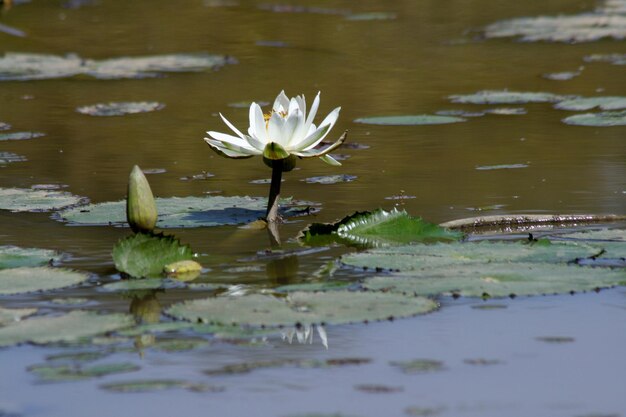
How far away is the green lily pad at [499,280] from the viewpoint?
2996mm

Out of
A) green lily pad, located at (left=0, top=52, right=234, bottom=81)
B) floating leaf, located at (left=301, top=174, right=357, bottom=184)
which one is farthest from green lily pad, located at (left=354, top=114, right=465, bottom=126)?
green lily pad, located at (left=0, top=52, right=234, bottom=81)

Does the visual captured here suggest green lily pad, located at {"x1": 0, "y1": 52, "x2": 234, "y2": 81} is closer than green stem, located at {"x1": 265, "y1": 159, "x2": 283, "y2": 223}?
No

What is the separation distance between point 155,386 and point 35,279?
95cm

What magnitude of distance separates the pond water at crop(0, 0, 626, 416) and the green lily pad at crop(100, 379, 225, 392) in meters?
0.01

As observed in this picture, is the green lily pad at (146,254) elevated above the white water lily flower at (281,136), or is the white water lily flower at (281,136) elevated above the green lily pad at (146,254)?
the white water lily flower at (281,136)

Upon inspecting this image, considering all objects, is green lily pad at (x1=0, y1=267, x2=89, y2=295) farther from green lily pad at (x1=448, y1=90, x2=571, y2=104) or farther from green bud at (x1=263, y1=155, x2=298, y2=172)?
green lily pad at (x1=448, y1=90, x2=571, y2=104)

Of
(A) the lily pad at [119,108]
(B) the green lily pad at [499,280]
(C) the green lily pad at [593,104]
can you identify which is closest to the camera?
(B) the green lily pad at [499,280]

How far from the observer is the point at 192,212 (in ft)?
13.8

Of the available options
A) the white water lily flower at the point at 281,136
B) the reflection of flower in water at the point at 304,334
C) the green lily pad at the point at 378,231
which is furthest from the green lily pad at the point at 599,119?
the reflection of flower in water at the point at 304,334

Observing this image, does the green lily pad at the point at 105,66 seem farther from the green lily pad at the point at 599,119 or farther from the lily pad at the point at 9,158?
the green lily pad at the point at 599,119

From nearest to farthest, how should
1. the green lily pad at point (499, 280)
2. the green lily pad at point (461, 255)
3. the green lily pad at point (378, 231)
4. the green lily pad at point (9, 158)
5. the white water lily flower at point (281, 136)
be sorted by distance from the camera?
the green lily pad at point (499, 280) → the green lily pad at point (461, 255) → the green lily pad at point (378, 231) → the white water lily flower at point (281, 136) → the green lily pad at point (9, 158)

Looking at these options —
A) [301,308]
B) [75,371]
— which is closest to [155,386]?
[75,371]

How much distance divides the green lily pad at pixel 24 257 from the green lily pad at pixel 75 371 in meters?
0.97

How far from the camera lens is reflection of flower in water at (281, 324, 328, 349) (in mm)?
2693
